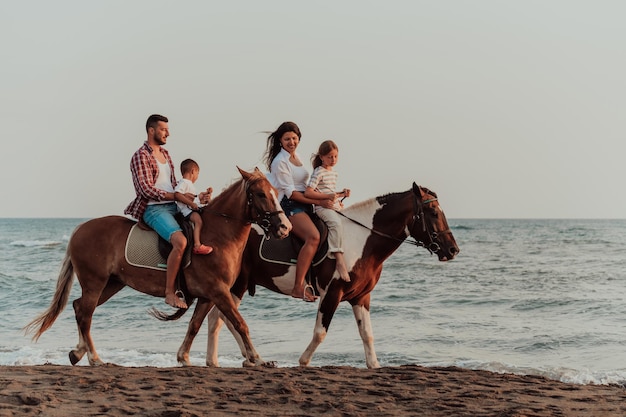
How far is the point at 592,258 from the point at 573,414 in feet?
97.5

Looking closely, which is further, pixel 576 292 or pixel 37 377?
pixel 576 292

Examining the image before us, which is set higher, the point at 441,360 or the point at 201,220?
the point at 201,220

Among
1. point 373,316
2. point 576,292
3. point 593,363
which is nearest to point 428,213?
point 593,363

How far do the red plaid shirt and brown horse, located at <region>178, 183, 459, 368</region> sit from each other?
1188 mm

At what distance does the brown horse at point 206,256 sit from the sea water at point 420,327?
9.89 ft

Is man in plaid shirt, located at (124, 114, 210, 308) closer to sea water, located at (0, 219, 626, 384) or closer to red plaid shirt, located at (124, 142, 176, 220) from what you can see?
red plaid shirt, located at (124, 142, 176, 220)

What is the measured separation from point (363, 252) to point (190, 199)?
185 cm

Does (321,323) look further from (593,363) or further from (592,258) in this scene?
(592,258)

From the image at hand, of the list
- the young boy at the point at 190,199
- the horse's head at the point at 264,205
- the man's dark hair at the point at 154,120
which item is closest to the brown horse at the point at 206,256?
the horse's head at the point at 264,205

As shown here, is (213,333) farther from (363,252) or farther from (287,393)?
(287,393)

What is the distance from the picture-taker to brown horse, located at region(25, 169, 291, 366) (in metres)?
7.82

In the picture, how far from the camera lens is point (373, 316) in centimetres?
1719

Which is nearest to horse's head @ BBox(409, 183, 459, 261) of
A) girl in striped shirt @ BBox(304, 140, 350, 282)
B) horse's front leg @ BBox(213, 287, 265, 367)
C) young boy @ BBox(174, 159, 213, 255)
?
girl in striped shirt @ BBox(304, 140, 350, 282)

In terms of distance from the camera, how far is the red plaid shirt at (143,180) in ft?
26.3
